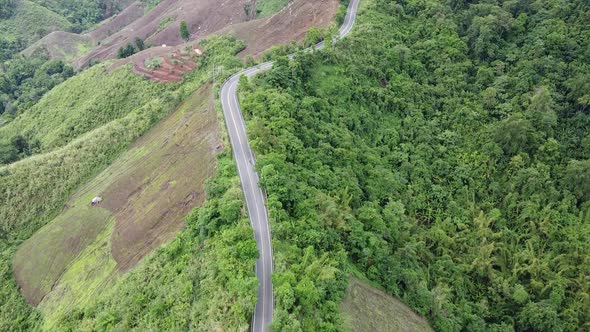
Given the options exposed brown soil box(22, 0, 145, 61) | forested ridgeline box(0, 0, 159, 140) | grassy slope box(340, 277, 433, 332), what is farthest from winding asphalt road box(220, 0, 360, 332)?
exposed brown soil box(22, 0, 145, 61)

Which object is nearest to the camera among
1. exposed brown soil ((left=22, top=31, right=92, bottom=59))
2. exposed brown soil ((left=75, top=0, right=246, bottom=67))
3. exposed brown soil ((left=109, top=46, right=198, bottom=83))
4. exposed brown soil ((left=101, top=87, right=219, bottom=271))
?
exposed brown soil ((left=101, top=87, right=219, bottom=271))

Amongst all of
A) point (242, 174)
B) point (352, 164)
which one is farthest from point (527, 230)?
point (242, 174)

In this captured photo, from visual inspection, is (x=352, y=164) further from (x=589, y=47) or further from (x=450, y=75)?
(x=589, y=47)

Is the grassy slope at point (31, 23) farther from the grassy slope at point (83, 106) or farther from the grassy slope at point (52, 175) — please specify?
the grassy slope at point (52, 175)

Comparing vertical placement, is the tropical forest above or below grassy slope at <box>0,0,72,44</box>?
below

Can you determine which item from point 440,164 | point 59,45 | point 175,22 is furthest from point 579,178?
point 59,45

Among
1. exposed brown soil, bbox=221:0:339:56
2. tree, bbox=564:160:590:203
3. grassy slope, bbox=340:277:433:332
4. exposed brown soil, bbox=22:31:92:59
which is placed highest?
exposed brown soil, bbox=22:31:92:59

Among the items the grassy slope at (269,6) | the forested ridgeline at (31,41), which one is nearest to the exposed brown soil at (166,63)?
the grassy slope at (269,6)

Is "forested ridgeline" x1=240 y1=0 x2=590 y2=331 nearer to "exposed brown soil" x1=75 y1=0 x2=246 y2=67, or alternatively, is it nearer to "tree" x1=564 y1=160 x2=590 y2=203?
"tree" x1=564 y1=160 x2=590 y2=203
